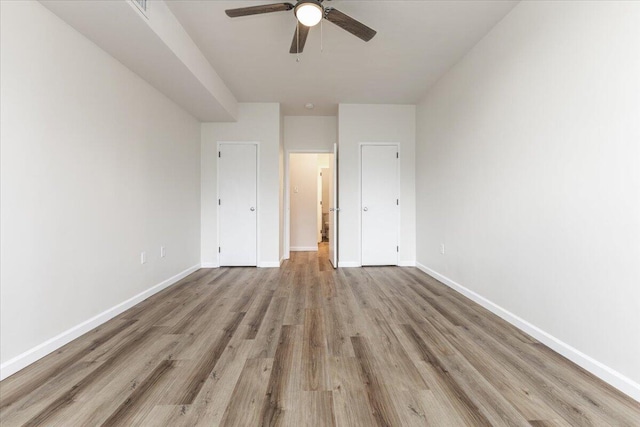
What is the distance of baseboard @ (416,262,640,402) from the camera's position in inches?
57.0

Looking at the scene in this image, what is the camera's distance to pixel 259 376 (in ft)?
5.19

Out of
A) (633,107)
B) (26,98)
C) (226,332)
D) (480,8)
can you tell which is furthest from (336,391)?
(480,8)

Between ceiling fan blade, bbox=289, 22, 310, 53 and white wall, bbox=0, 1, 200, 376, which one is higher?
ceiling fan blade, bbox=289, 22, 310, 53

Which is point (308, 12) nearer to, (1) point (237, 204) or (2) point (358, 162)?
(2) point (358, 162)

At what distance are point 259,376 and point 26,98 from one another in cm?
217

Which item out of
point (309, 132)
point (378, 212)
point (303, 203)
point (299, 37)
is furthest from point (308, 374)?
point (303, 203)

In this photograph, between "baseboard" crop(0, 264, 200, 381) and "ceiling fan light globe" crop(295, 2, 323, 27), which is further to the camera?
"ceiling fan light globe" crop(295, 2, 323, 27)

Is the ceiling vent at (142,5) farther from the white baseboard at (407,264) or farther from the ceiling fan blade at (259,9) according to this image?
the white baseboard at (407,264)

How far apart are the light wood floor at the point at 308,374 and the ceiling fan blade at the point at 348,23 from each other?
A: 7.69 ft

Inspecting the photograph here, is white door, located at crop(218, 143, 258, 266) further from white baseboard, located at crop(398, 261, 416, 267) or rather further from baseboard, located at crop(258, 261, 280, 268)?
white baseboard, located at crop(398, 261, 416, 267)

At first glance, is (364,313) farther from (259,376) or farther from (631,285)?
(631,285)

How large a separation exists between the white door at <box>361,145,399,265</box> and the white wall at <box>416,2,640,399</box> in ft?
5.07

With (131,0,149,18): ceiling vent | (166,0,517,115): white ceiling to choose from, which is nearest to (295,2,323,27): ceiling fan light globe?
(166,0,517,115): white ceiling

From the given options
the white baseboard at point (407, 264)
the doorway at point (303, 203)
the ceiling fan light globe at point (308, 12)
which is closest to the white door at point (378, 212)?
the white baseboard at point (407, 264)
